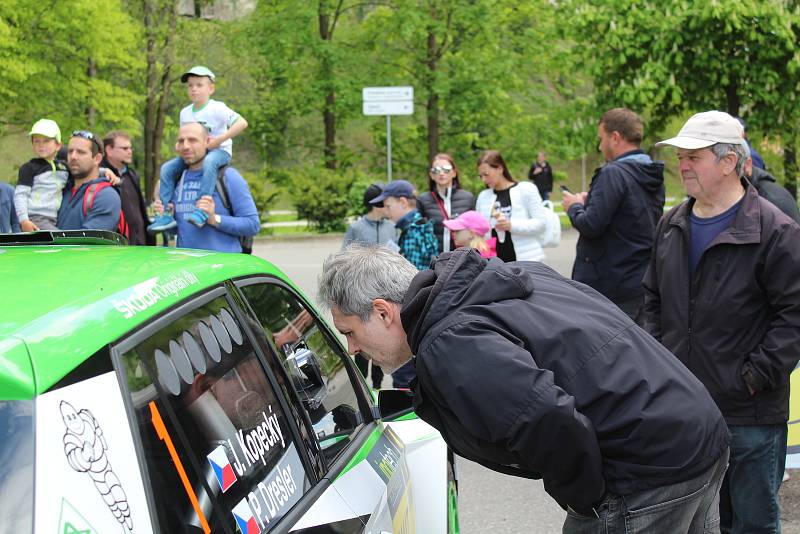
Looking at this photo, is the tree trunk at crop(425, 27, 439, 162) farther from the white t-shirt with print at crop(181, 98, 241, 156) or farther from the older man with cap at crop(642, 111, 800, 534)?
the older man with cap at crop(642, 111, 800, 534)

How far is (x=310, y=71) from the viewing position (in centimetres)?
2498

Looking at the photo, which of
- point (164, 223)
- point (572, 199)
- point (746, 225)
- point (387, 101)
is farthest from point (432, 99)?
point (746, 225)

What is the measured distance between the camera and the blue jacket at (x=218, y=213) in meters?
6.14

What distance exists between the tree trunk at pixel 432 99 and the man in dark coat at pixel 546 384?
2181 cm

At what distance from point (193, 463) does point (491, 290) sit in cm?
79

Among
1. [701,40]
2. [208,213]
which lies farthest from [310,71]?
[208,213]

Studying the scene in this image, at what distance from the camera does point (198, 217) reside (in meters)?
5.89

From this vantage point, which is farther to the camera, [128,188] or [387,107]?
[387,107]

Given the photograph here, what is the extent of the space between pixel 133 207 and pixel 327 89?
1744 cm

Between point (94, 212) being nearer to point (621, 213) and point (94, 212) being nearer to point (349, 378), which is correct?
point (621, 213)

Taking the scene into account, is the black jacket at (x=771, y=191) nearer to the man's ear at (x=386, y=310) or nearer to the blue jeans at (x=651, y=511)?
the blue jeans at (x=651, y=511)

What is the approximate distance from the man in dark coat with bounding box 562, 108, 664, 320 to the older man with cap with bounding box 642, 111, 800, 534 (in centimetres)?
174

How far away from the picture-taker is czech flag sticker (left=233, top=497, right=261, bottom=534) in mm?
1906

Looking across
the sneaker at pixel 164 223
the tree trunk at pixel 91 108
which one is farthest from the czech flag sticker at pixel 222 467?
the tree trunk at pixel 91 108
